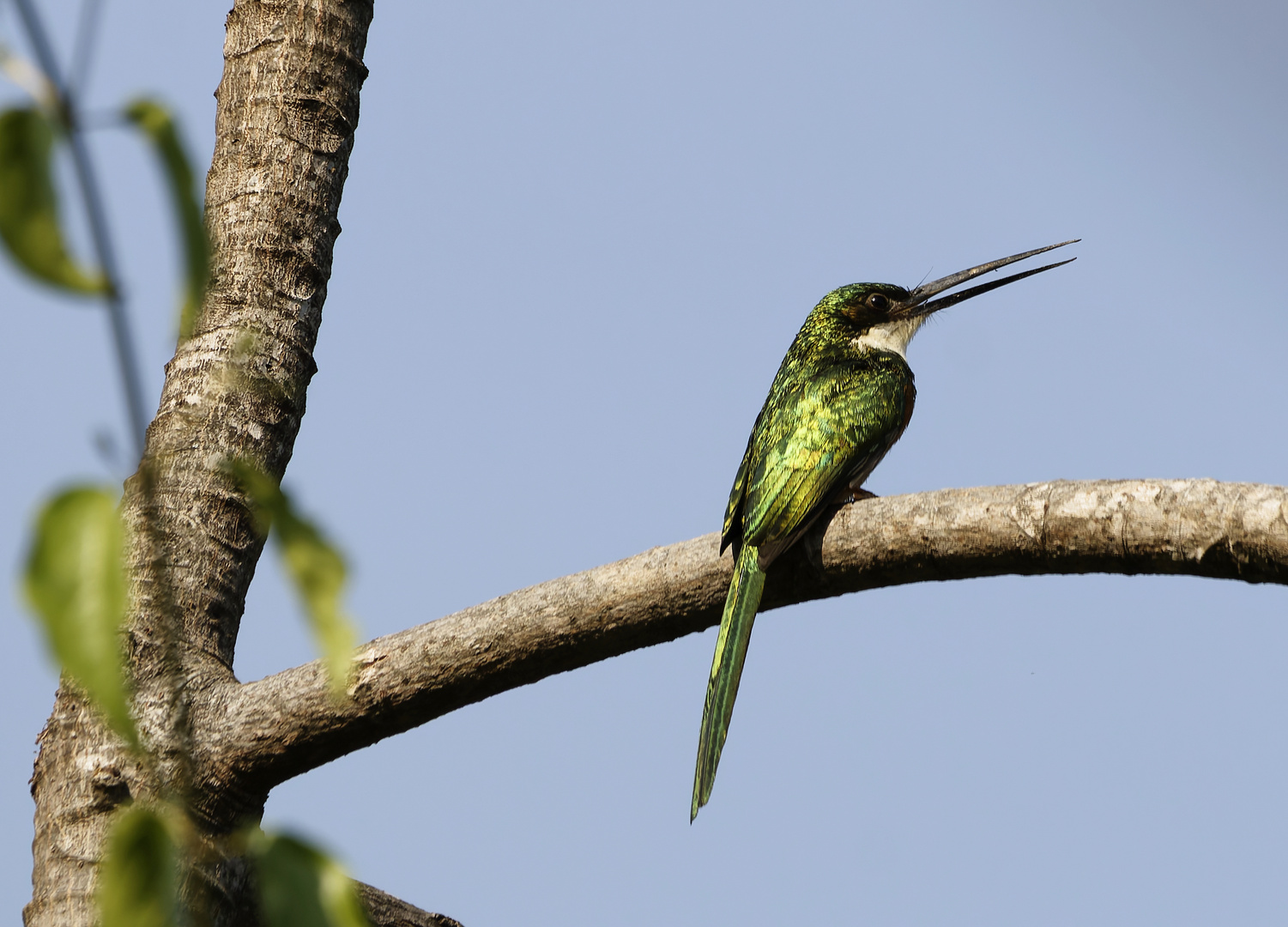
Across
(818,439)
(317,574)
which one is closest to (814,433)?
(818,439)

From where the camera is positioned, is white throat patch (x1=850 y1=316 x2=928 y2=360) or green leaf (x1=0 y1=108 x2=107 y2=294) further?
white throat patch (x1=850 y1=316 x2=928 y2=360)

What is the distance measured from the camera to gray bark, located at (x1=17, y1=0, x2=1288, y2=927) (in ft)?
8.50

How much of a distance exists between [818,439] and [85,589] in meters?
3.82

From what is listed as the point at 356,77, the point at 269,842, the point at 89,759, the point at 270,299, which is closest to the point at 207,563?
the point at 89,759

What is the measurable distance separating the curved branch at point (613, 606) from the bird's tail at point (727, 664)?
1.03 ft

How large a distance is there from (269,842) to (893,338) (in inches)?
226

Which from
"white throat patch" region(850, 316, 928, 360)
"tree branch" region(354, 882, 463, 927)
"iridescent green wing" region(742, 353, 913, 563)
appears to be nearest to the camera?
"tree branch" region(354, 882, 463, 927)

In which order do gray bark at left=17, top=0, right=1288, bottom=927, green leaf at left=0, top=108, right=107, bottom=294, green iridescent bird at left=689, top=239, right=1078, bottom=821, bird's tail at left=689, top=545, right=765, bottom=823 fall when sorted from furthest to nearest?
1. green iridescent bird at left=689, top=239, right=1078, bottom=821
2. bird's tail at left=689, top=545, right=765, bottom=823
3. gray bark at left=17, top=0, right=1288, bottom=927
4. green leaf at left=0, top=108, right=107, bottom=294

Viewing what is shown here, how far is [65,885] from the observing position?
253 centimetres

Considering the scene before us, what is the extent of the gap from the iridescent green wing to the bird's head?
104 centimetres

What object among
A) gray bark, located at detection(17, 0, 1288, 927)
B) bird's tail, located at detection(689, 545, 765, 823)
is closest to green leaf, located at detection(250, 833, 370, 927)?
gray bark, located at detection(17, 0, 1288, 927)

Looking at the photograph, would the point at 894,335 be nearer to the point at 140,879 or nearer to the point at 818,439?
the point at 818,439

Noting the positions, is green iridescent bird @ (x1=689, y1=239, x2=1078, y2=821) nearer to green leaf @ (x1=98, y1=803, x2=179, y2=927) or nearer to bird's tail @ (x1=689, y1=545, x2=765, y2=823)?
bird's tail @ (x1=689, y1=545, x2=765, y2=823)

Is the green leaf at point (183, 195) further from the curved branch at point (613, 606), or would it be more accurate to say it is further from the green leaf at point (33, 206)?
the curved branch at point (613, 606)
